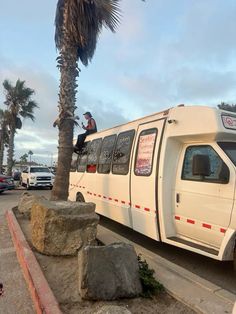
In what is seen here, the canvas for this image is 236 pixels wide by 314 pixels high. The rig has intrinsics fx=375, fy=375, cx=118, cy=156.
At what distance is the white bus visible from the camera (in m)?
5.77

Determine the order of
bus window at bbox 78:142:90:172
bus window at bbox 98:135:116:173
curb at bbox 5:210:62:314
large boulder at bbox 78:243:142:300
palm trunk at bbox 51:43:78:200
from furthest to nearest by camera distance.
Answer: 1. bus window at bbox 78:142:90:172
2. palm trunk at bbox 51:43:78:200
3. bus window at bbox 98:135:116:173
4. large boulder at bbox 78:243:142:300
5. curb at bbox 5:210:62:314

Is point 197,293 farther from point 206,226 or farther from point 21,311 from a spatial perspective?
point 21,311

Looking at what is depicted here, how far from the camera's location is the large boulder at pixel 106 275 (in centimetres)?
447

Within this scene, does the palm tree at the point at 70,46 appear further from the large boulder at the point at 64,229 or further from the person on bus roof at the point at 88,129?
the large boulder at the point at 64,229

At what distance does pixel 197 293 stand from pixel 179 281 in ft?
1.49

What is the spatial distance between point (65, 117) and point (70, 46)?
1991 millimetres

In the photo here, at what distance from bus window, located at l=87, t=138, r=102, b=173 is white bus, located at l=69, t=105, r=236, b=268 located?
139 centimetres

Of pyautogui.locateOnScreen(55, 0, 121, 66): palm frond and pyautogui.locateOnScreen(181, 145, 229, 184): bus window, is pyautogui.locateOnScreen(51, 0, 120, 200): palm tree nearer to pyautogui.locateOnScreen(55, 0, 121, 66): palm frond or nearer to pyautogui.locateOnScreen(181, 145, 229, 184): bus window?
pyautogui.locateOnScreen(55, 0, 121, 66): palm frond

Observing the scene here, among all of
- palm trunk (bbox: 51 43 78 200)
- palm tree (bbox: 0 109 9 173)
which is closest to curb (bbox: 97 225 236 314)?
palm trunk (bbox: 51 43 78 200)

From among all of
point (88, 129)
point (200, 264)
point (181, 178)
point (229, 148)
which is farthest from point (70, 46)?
point (200, 264)

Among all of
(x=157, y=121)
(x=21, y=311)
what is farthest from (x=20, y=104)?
(x=21, y=311)

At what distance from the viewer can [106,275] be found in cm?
452

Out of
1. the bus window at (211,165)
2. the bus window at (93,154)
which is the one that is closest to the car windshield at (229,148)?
the bus window at (211,165)

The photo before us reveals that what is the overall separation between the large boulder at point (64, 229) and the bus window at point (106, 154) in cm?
309
